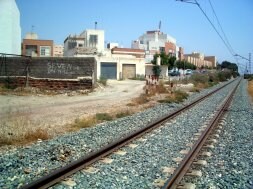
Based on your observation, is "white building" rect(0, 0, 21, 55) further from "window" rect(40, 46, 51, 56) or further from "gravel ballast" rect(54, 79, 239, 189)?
"window" rect(40, 46, 51, 56)

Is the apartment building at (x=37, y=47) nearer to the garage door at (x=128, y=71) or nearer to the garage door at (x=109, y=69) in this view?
the garage door at (x=109, y=69)

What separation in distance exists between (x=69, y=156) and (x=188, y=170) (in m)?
2.78

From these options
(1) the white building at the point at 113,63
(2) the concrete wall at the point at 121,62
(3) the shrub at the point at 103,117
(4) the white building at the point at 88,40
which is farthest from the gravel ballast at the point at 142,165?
(4) the white building at the point at 88,40

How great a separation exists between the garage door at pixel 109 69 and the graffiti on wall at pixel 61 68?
1148 inches

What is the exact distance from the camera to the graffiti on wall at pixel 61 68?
1019 inches

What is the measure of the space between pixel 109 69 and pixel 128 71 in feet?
13.4

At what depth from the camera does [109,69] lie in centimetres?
5559

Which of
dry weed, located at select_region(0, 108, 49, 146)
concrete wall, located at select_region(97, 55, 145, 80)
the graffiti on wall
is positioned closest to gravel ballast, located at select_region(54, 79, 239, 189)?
dry weed, located at select_region(0, 108, 49, 146)

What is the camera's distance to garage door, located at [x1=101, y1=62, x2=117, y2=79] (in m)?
55.4

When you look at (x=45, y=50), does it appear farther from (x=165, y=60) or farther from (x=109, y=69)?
(x=165, y=60)

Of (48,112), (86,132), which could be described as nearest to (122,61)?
(48,112)

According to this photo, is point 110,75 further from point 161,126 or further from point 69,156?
point 69,156

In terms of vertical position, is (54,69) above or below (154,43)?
below

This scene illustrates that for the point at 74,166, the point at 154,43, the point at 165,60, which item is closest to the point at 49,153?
the point at 74,166
